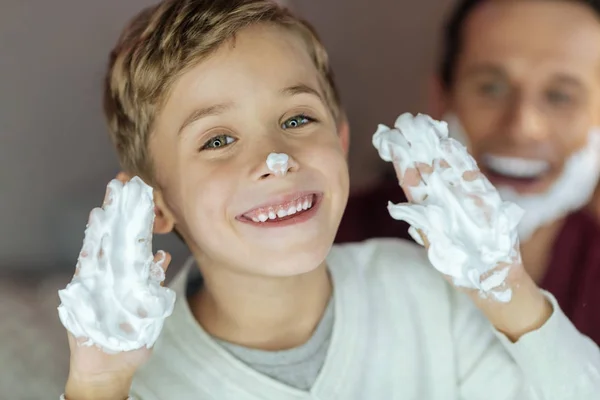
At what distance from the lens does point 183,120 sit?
2.48ft

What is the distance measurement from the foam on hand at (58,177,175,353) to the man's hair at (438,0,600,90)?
2.55ft

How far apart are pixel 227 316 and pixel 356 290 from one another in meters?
0.17

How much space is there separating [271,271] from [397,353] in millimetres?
235

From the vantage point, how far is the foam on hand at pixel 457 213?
74 centimetres

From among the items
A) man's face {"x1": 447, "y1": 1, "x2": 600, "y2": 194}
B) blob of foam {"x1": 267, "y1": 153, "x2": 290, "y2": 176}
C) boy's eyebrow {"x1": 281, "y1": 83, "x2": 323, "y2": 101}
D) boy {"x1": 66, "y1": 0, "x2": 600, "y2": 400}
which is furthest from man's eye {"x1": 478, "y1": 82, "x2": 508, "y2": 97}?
blob of foam {"x1": 267, "y1": 153, "x2": 290, "y2": 176}

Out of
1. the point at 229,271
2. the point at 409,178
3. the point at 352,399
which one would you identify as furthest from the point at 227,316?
the point at 409,178

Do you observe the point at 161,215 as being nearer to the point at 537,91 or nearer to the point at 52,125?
the point at 52,125

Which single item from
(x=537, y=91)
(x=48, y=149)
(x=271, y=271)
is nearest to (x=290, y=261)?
(x=271, y=271)

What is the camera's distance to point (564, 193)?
3.99 feet

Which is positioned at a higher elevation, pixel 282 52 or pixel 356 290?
pixel 282 52

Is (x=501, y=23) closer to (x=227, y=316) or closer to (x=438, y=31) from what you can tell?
(x=438, y=31)

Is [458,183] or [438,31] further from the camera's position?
[438,31]

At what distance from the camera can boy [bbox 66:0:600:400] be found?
0.74 metres

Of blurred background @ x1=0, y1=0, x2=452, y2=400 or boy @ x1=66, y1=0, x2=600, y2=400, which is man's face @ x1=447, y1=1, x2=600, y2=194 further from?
blurred background @ x1=0, y1=0, x2=452, y2=400
